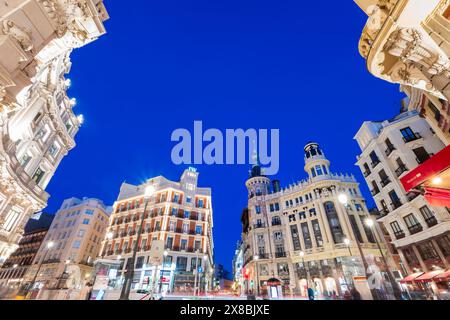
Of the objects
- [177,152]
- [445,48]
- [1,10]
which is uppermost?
[177,152]

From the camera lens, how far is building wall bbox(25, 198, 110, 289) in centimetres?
4453

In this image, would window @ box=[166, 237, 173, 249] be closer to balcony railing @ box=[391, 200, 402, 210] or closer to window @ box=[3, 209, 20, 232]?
window @ box=[3, 209, 20, 232]

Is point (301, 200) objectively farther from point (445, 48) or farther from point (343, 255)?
point (445, 48)

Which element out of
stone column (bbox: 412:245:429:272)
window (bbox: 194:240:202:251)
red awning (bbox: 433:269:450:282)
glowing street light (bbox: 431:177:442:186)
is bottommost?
red awning (bbox: 433:269:450:282)

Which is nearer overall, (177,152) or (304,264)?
(177,152)

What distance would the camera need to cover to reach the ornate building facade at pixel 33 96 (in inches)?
277

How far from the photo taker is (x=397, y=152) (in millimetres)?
24312

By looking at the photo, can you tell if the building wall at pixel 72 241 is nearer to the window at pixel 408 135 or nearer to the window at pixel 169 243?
the window at pixel 169 243

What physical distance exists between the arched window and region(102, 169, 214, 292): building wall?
2525cm

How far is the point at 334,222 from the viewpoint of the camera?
36.7 m

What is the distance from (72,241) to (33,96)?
4126 cm

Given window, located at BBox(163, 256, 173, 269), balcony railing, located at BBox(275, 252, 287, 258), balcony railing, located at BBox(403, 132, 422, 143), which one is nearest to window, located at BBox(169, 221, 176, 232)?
window, located at BBox(163, 256, 173, 269)

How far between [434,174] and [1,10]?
678 inches
